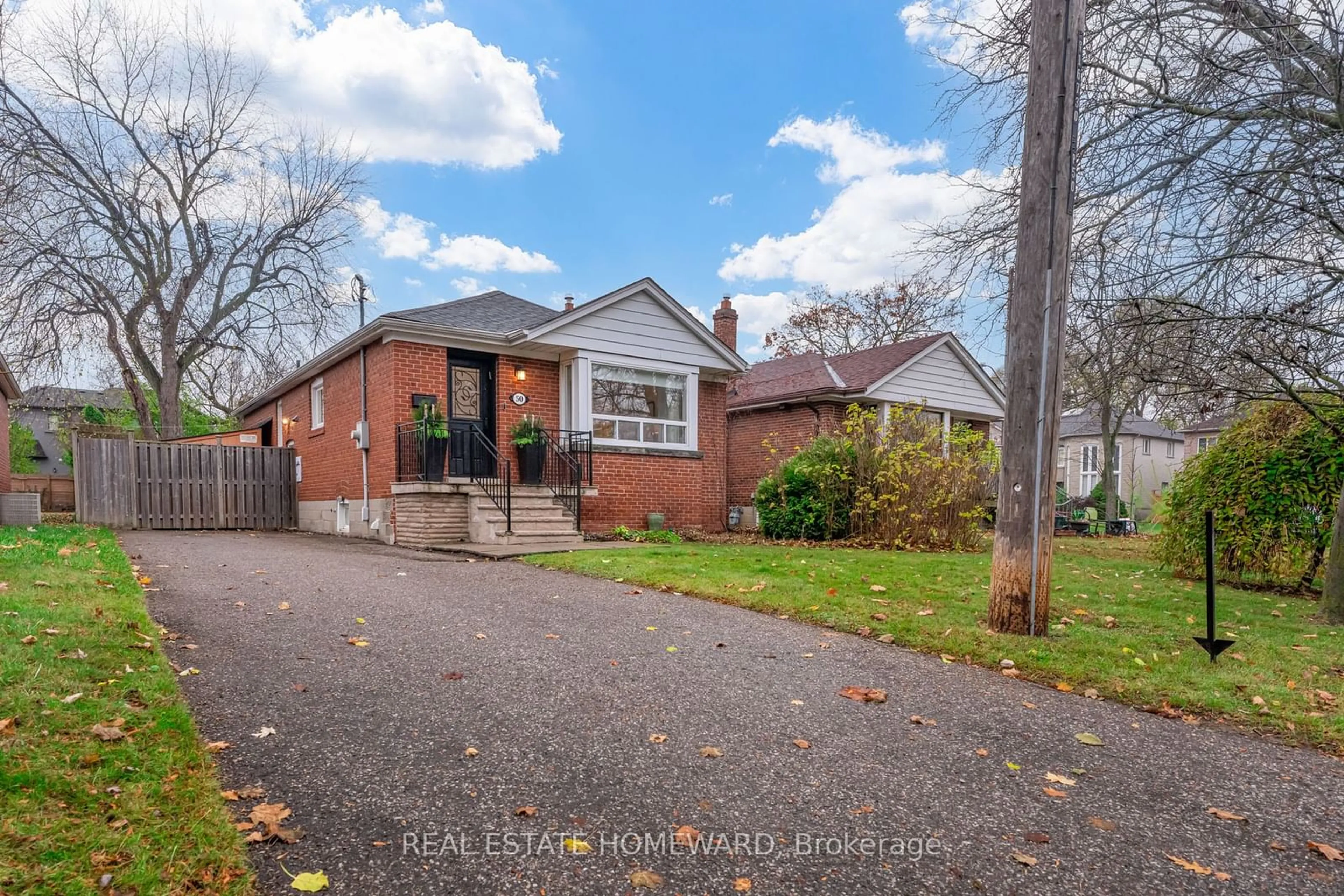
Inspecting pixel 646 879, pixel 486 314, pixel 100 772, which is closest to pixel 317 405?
pixel 486 314

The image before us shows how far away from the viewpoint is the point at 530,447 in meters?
11.9

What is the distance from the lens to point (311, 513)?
14.9 meters

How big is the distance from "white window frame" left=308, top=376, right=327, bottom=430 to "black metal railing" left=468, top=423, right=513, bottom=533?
4509 mm

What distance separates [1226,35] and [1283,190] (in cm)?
162

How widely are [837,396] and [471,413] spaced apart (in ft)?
26.9

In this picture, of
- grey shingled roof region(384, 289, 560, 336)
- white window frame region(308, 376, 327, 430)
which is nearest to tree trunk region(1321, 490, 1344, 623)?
grey shingled roof region(384, 289, 560, 336)

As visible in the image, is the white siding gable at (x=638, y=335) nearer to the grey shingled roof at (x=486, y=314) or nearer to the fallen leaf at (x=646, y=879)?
the grey shingled roof at (x=486, y=314)

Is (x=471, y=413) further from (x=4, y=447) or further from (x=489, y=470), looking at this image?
(x=4, y=447)

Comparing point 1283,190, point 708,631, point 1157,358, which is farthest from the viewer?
point 1157,358

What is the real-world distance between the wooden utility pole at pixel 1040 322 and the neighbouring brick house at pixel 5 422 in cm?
1861

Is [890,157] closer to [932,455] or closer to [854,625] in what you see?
[932,455]

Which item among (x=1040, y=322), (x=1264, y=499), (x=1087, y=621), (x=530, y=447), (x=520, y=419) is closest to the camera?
(x=1040, y=322)

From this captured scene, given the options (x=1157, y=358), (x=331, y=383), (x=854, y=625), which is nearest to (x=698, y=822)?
(x=854, y=625)

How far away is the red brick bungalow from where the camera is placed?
11164 millimetres
